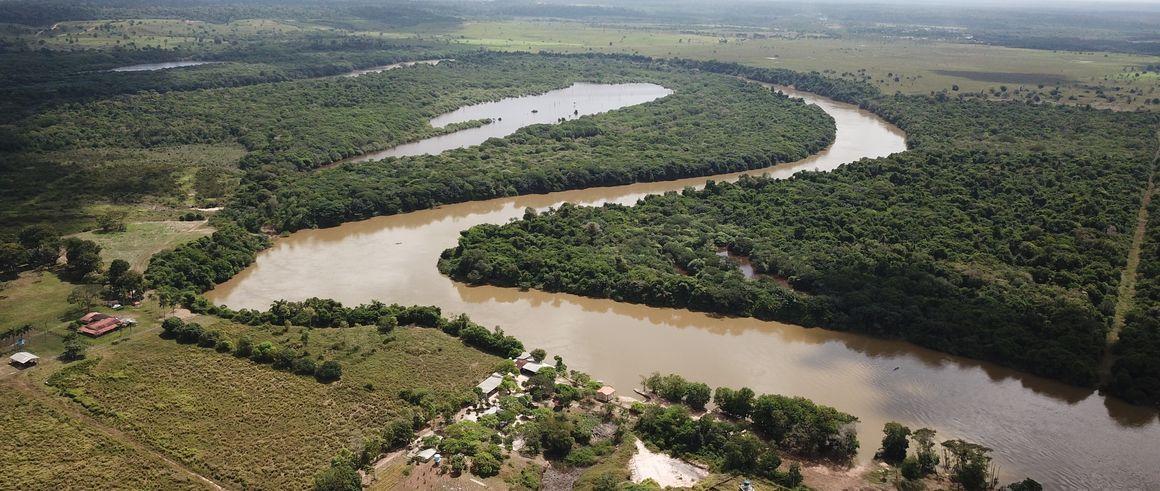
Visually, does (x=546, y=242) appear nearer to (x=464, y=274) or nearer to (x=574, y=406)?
(x=464, y=274)

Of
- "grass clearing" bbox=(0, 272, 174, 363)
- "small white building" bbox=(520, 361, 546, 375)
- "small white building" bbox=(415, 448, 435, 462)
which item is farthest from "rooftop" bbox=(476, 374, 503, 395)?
"grass clearing" bbox=(0, 272, 174, 363)

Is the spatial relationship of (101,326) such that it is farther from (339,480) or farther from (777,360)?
(777,360)

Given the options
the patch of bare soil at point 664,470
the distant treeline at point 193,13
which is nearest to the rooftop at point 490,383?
the patch of bare soil at point 664,470

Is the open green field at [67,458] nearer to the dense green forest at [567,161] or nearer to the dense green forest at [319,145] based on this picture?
the dense green forest at [567,161]

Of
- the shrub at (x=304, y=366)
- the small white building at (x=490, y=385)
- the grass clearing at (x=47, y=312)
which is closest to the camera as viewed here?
the small white building at (x=490, y=385)

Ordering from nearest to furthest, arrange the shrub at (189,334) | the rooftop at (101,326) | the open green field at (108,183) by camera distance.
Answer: the rooftop at (101,326), the shrub at (189,334), the open green field at (108,183)

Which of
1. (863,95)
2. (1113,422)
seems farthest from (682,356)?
(863,95)

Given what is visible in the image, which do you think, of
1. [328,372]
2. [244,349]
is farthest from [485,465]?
[244,349]
